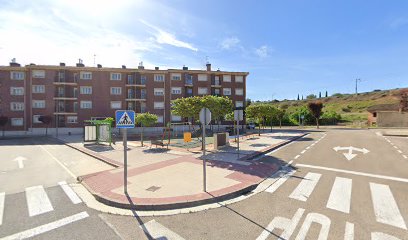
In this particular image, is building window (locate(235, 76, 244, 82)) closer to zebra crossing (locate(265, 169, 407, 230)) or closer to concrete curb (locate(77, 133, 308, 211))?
zebra crossing (locate(265, 169, 407, 230))

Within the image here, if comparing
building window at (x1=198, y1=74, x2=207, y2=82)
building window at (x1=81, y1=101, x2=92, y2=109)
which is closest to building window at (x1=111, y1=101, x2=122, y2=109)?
building window at (x1=81, y1=101, x2=92, y2=109)

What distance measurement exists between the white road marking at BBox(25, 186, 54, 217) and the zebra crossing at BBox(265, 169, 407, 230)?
6693 millimetres

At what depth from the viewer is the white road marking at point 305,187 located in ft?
21.7

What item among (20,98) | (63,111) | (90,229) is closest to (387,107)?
(90,229)

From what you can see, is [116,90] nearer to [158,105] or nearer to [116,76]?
[116,76]

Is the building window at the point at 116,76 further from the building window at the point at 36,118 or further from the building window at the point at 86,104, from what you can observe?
the building window at the point at 36,118

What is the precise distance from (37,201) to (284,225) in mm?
7109

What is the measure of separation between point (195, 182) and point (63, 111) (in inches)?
1529

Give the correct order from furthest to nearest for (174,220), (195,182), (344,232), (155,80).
→ 1. (155,80)
2. (195,182)
3. (174,220)
4. (344,232)

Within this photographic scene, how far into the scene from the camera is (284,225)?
493 centimetres

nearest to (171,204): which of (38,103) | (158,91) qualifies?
(158,91)

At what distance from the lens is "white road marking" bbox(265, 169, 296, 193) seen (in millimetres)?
7329

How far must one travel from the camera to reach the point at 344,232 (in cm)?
459

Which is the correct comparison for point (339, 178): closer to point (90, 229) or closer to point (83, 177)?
point (90, 229)
